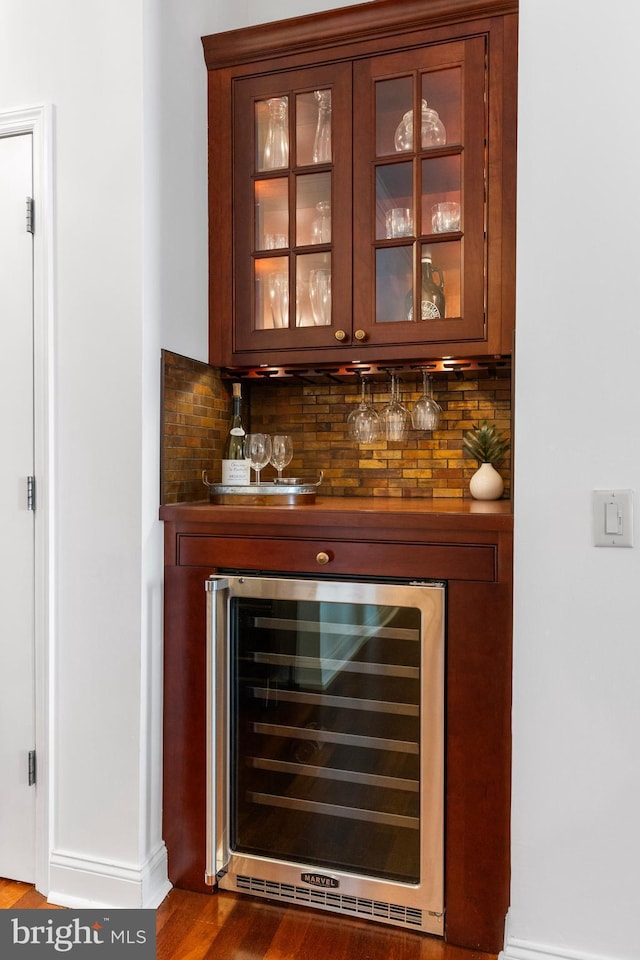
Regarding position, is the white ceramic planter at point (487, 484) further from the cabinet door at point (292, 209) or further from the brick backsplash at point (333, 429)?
the cabinet door at point (292, 209)

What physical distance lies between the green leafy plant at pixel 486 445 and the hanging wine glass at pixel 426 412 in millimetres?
124

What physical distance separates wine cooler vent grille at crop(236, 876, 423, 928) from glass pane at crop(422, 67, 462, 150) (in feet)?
6.75

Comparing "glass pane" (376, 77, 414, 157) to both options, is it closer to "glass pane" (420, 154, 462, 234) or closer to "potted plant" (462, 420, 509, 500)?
"glass pane" (420, 154, 462, 234)

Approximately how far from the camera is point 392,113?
1.89m

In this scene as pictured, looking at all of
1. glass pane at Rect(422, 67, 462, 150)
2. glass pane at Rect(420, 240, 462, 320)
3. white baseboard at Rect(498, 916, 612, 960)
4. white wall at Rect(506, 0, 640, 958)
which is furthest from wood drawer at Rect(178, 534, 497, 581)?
glass pane at Rect(422, 67, 462, 150)

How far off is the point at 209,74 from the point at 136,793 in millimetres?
2132

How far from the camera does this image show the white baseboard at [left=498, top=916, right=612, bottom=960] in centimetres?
145

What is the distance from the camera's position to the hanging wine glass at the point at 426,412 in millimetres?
2104

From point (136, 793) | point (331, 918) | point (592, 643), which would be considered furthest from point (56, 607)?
point (592, 643)

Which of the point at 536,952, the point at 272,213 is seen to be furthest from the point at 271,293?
the point at 536,952

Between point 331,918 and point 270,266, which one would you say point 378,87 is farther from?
point 331,918

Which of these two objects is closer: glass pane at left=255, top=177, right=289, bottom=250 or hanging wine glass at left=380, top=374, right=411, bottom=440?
glass pane at left=255, top=177, right=289, bottom=250

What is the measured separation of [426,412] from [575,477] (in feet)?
2.39

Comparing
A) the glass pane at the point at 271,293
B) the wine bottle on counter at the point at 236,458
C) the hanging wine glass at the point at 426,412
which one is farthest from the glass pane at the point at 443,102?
the wine bottle on counter at the point at 236,458
